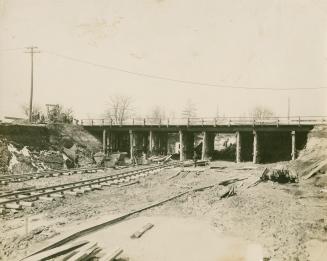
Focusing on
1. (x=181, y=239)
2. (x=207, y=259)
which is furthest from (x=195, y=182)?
(x=207, y=259)

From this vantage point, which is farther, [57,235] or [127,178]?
[127,178]

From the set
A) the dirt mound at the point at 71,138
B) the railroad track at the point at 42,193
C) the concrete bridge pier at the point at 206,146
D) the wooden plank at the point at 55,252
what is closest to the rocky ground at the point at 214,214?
the railroad track at the point at 42,193

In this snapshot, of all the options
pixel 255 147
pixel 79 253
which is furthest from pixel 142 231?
pixel 255 147

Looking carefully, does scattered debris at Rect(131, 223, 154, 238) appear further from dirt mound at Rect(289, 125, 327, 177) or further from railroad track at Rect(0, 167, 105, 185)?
dirt mound at Rect(289, 125, 327, 177)

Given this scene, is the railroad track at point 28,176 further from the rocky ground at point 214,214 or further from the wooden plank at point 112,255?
the wooden plank at point 112,255

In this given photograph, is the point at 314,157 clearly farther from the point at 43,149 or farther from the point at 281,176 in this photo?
the point at 43,149

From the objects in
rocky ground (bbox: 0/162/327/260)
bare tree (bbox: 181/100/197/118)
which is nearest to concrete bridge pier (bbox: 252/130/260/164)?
rocky ground (bbox: 0/162/327/260)

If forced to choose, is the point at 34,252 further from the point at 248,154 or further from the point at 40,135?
the point at 248,154
